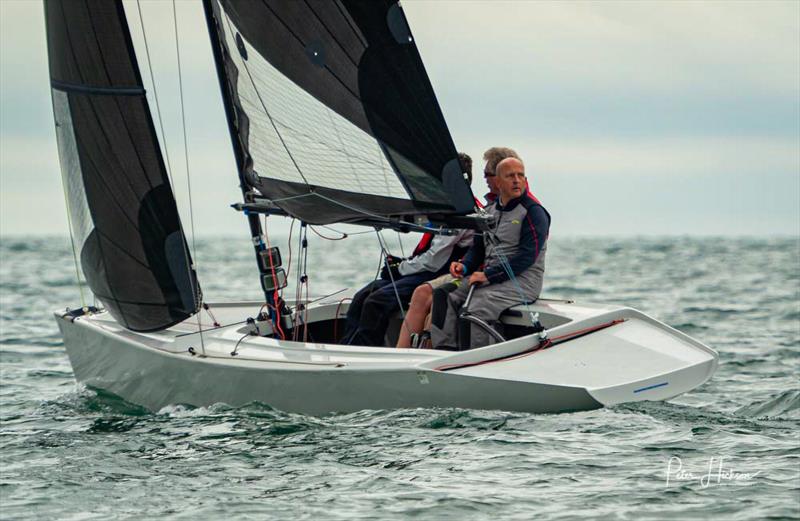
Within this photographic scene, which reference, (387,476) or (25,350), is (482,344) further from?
(25,350)

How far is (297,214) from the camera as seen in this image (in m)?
6.81

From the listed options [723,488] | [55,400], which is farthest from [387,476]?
[55,400]

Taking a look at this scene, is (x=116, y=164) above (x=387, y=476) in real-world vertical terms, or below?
above

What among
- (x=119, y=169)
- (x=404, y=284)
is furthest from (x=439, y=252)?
(x=119, y=169)

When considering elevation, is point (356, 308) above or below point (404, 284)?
below

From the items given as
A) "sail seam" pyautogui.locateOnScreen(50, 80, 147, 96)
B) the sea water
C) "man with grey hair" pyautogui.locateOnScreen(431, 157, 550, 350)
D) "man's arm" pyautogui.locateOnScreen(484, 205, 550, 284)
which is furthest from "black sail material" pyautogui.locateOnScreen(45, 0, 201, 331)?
"man's arm" pyautogui.locateOnScreen(484, 205, 550, 284)

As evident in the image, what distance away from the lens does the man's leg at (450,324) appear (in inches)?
257

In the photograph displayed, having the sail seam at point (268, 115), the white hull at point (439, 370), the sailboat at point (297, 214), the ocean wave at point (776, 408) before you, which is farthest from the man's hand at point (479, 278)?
the ocean wave at point (776, 408)

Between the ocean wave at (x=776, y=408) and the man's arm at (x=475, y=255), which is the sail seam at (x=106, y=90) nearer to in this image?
the man's arm at (x=475, y=255)

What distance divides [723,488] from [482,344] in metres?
1.93

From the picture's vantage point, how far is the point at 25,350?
37.5 ft

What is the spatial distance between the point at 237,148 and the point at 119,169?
0.76 m

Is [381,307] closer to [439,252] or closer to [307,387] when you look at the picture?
[439,252]

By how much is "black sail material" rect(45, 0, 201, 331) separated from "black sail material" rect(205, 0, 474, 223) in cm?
63
